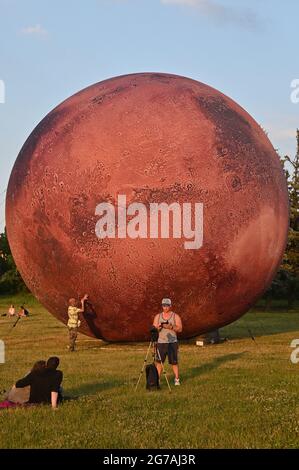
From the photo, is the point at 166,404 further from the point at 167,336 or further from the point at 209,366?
the point at 209,366

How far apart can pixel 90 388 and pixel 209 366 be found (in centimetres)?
303

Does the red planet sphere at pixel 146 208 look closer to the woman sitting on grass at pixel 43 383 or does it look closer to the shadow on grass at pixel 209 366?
the shadow on grass at pixel 209 366

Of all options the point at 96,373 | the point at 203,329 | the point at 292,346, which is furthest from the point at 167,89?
the point at 292,346

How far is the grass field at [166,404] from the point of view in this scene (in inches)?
274

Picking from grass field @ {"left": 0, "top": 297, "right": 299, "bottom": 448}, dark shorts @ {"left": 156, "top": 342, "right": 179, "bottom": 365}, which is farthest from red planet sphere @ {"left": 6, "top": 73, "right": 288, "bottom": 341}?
dark shorts @ {"left": 156, "top": 342, "right": 179, "bottom": 365}

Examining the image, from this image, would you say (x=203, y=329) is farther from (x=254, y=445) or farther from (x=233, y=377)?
(x=254, y=445)

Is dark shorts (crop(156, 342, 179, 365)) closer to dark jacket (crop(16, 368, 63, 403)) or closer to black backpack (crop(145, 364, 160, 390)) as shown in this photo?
black backpack (crop(145, 364, 160, 390))

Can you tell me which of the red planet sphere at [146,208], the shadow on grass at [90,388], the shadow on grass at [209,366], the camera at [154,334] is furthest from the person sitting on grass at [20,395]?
the red planet sphere at [146,208]

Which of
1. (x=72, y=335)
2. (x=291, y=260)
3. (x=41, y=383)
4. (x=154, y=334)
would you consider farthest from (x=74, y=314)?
(x=291, y=260)

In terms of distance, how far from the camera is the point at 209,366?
1255cm

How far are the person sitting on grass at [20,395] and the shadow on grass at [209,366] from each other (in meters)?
3.12

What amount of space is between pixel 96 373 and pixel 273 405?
4.06 meters

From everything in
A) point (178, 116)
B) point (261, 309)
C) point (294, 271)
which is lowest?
point (261, 309)

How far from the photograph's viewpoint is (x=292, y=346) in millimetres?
15883
